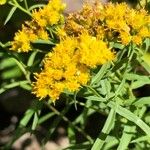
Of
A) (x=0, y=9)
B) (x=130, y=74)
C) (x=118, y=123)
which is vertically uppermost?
(x=0, y=9)

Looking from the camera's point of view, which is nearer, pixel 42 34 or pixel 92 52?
pixel 92 52

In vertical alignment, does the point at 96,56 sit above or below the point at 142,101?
above

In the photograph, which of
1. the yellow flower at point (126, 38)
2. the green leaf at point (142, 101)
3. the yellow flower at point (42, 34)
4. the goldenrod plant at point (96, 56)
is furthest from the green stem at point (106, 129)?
the yellow flower at point (42, 34)

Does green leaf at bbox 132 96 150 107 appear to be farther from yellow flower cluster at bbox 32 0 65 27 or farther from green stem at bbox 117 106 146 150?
yellow flower cluster at bbox 32 0 65 27

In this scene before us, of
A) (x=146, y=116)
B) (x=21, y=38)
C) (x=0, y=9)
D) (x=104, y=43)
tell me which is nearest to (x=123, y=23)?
(x=104, y=43)

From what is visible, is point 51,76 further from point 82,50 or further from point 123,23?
point 123,23

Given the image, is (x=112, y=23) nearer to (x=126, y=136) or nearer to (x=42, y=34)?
(x=42, y=34)

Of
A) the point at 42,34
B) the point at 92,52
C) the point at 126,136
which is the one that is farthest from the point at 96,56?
the point at 126,136
